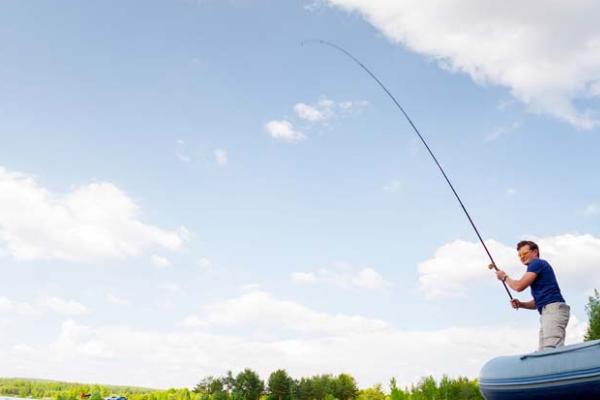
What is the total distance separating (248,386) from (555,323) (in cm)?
2399

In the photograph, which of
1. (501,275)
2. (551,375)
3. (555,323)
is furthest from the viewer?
(501,275)

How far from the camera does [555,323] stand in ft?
26.0

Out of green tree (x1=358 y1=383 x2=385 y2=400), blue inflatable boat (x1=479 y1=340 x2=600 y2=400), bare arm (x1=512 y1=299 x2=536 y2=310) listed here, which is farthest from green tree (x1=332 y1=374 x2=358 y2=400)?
bare arm (x1=512 y1=299 x2=536 y2=310)

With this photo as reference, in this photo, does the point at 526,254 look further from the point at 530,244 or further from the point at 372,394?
the point at 372,394

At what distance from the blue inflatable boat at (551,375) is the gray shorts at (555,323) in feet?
0.70

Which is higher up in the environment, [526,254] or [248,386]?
[526,254]

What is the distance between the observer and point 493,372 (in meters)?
8.79

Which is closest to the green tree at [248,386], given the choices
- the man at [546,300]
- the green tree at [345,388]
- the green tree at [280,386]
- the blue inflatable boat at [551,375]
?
the green tree at [280,386]

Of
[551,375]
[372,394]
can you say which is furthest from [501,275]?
[372,394]

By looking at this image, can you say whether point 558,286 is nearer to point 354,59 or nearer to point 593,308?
point 354,59

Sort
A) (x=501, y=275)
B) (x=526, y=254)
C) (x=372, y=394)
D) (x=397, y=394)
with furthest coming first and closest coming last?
(x=372, y=394)
(x=397, y=394)
(x=501, y=275)
(x=526, y=254)

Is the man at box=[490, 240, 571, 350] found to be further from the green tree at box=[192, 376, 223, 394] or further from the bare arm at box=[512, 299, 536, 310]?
the green tree at box=[192, 376, 223, 394]

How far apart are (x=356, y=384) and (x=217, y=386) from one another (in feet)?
23.1

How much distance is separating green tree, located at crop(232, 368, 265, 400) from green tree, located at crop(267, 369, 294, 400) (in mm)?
502
